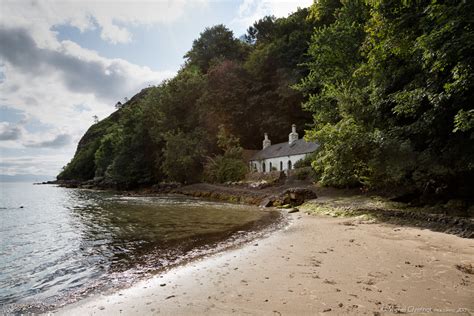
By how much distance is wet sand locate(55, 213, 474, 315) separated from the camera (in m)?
4.75

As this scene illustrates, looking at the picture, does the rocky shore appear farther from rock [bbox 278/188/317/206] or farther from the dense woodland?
the dense woodland

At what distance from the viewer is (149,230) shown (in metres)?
13.8

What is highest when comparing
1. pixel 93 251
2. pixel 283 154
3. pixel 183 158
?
pixel 183 158

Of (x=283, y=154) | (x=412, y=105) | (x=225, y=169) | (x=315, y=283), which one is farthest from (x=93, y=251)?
(x=283, y=154)

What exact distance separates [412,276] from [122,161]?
63.1m

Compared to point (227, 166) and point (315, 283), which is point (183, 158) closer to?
point (227, 166)

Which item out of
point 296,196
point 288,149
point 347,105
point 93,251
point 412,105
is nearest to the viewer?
point 93,251

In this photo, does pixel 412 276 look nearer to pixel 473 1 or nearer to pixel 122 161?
pixel 473 1


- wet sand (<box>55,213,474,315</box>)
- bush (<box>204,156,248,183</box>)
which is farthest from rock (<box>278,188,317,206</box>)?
bush (<box>204,156,248,183</box>)

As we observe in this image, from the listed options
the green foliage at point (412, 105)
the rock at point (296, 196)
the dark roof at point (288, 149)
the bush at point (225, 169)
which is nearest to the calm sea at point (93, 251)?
the rock at point (296, 196)

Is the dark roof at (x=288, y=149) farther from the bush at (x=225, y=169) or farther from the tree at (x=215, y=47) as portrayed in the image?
the tree at (x=215, y=47)

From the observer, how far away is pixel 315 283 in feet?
19.0

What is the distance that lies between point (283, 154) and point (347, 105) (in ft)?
78.7

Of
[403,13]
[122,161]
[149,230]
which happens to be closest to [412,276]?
[149,230]
